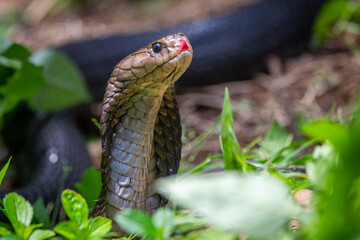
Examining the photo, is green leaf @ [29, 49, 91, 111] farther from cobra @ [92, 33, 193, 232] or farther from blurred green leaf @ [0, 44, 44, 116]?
cobra @ [92, 33, 193, 232]

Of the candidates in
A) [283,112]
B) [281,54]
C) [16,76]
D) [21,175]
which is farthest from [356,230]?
[281,54]

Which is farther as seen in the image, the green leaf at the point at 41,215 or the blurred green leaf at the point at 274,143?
the blurred green leaf at the point at 274,143

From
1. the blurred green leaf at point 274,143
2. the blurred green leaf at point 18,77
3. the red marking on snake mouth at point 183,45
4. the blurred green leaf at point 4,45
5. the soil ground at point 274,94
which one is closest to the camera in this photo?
the red marking on snake mouth at point 183,45

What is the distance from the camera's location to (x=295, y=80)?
3459 mm

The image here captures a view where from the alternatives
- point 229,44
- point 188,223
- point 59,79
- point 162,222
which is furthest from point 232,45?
point 162,222

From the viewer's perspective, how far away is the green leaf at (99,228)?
1095 millimetres

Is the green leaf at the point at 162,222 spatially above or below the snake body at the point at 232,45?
above

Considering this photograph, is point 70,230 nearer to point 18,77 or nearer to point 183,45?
point 183,45

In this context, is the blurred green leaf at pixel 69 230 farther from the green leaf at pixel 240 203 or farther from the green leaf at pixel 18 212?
the green leaf at pixel 240 203

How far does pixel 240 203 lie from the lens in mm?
800

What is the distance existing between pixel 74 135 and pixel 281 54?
1671 mm

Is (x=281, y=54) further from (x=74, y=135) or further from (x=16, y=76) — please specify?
(x=16, y=76)

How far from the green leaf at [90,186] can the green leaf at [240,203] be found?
33.7 inches

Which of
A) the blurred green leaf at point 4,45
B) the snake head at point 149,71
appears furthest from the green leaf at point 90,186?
the blurred green leaf at point 4,45
